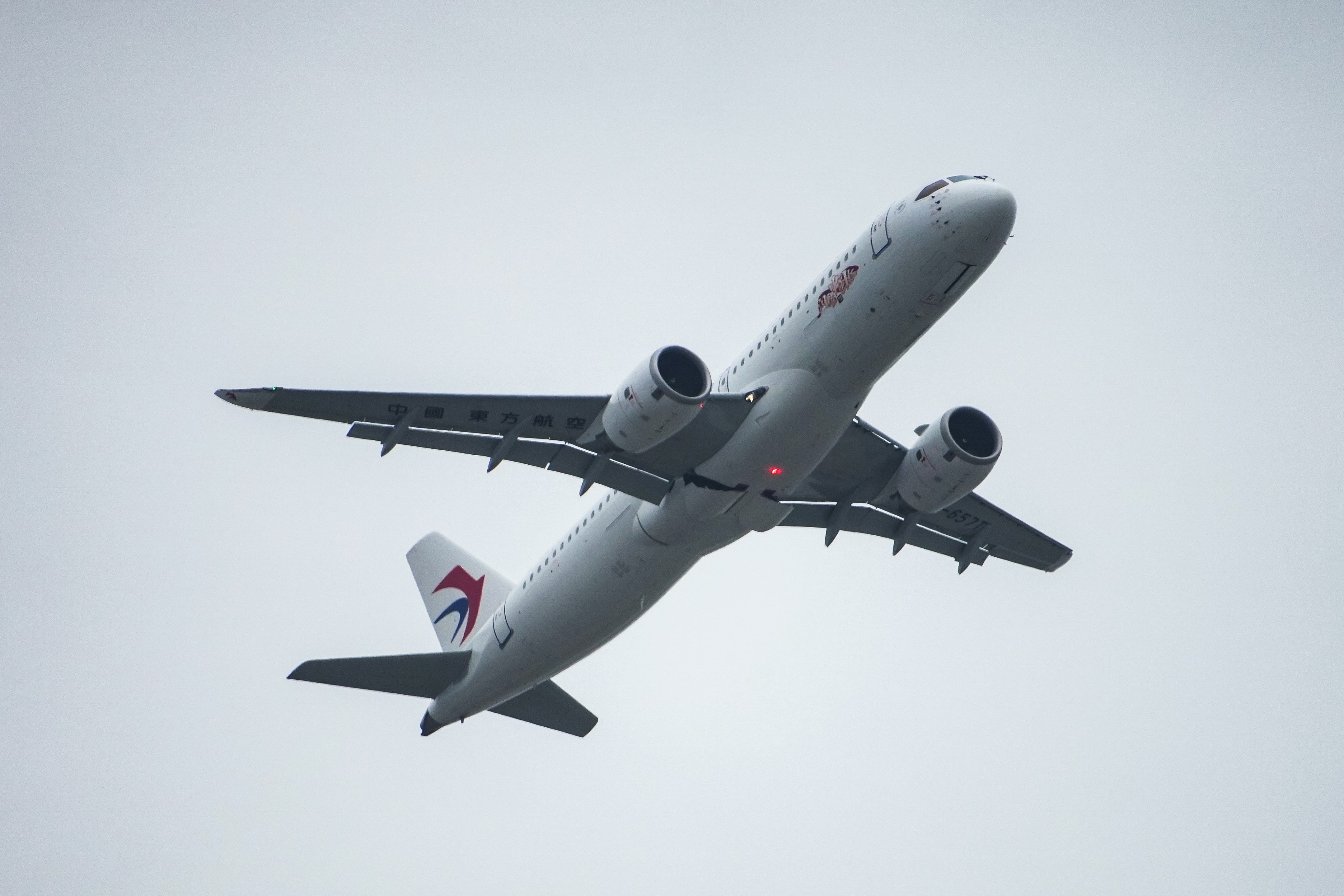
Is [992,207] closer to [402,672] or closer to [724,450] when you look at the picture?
[724,450]

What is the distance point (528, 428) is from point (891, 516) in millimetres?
9032

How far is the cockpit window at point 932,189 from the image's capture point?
2162 cm

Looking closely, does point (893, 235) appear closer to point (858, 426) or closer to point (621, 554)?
point (858, 426)

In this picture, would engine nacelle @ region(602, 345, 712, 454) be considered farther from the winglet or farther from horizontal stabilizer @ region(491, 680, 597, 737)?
horizontal stabilizer @ region(491, 680, 597, 737)

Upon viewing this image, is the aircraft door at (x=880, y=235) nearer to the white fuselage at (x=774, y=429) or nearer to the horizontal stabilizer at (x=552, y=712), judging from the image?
the white fuselage at (x=774, y=429)

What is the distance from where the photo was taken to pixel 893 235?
71.1 ft

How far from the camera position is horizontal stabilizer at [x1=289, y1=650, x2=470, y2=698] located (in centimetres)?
2781

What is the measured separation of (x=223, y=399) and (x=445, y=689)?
9.71 meters

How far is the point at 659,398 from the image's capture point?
21391mm

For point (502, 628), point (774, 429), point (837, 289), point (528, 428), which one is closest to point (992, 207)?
point (837, 289)

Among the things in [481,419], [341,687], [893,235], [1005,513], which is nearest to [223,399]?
[481,419]

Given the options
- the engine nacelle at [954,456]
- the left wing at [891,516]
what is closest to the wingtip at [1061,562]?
the left wing at [891,516]

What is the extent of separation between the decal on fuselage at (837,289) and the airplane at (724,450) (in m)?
0.03

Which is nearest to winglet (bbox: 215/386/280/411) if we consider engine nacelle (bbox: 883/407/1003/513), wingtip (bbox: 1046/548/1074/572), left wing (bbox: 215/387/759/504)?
left wing (bbox: 215/387/759/504)
